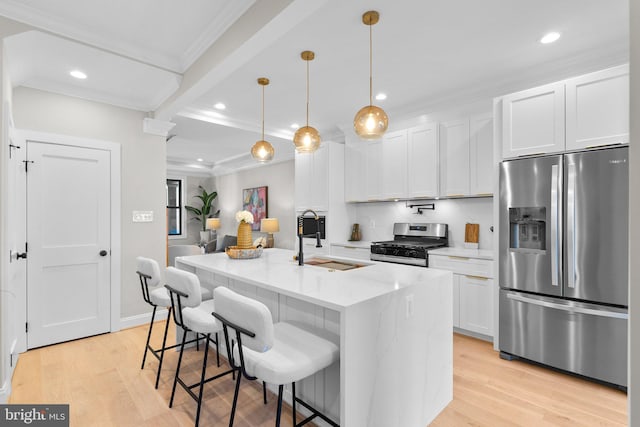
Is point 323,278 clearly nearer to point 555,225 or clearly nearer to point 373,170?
point 555,225

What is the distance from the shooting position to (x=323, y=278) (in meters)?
2.04

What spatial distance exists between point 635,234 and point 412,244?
3.19m

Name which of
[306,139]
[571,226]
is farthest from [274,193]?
[571,226]

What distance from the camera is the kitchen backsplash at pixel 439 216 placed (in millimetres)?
3777

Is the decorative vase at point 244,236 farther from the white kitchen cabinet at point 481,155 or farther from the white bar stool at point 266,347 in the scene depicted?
the white kitchen cabinet at point 481,155

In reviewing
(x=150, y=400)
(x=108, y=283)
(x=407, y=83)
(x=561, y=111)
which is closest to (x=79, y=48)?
(x=108, y=283)

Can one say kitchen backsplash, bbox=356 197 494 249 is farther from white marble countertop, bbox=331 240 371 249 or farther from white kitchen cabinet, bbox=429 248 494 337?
white kitchen cabinet, bbox=429 248 494 337

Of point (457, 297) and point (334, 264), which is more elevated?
point (334, 264)

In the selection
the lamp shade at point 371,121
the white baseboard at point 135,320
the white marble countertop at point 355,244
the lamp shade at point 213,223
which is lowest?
the white baseboard at point 135,320

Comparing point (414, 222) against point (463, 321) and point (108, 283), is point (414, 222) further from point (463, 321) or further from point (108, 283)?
point (108, 283)

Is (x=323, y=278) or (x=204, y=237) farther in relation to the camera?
(x=204, y=237)

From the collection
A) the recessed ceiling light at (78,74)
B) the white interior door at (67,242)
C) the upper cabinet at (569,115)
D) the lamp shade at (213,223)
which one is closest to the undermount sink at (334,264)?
the upper cabinet at (569,115)

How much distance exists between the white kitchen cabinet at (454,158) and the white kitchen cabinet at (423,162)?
80mm

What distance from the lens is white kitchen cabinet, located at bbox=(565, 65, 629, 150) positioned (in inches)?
94.4
